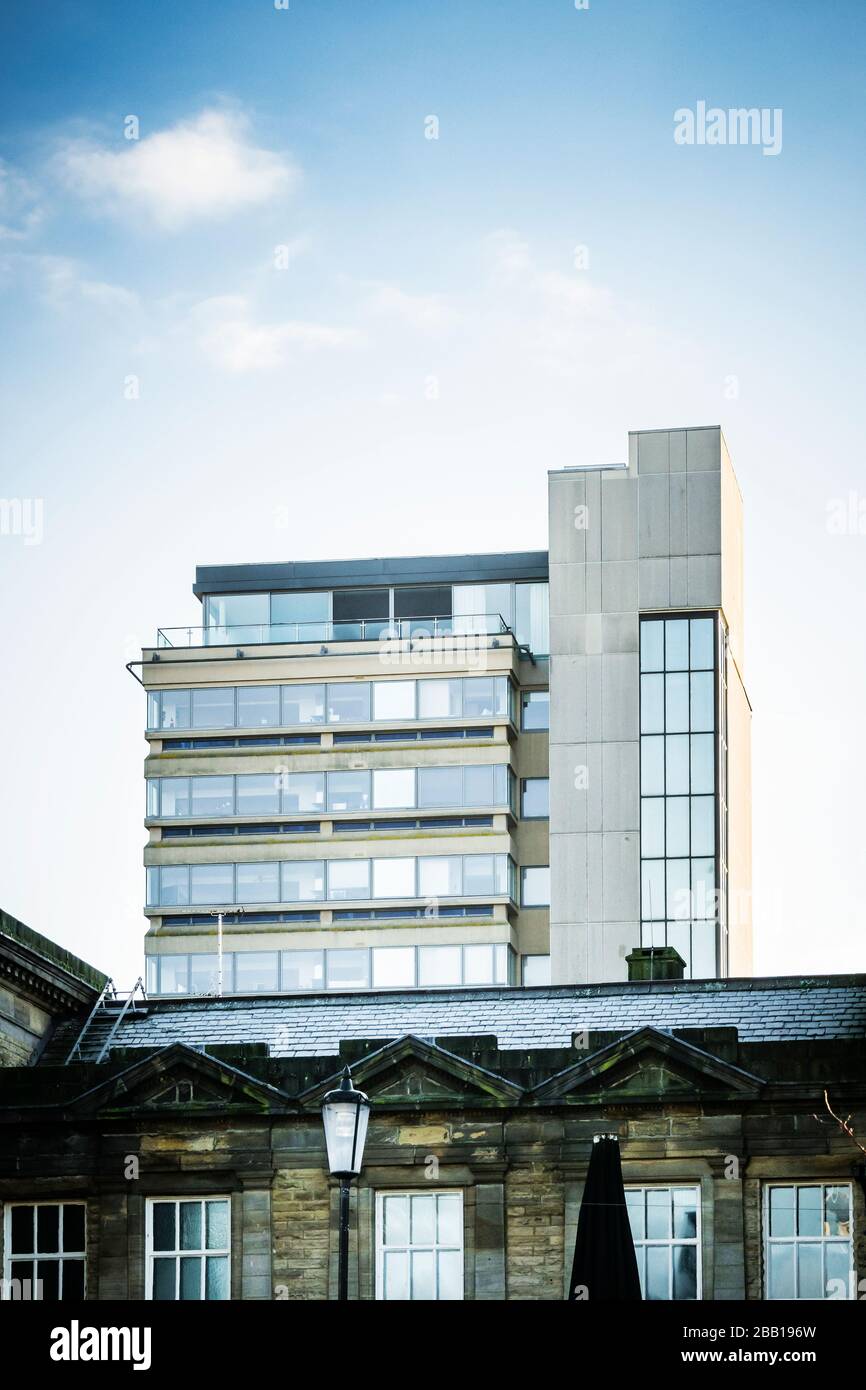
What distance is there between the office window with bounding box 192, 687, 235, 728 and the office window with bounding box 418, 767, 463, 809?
8.89 m

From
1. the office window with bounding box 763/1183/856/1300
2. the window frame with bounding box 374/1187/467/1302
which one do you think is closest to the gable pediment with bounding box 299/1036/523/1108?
the window frame with bounding box 374/1187/467/1302

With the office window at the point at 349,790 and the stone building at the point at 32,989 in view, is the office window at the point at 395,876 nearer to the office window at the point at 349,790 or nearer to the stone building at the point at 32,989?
the office window at the point at 349,790

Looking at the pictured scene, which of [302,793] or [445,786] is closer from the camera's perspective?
[445,786]

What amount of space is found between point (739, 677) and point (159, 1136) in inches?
2644

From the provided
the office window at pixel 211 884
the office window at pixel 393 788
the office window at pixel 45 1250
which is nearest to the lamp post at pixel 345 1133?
the office window at pixel 45 1250

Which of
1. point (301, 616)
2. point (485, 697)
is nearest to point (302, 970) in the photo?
point (485, 697)

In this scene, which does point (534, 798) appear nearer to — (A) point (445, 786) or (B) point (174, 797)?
(A) point (445, 786)

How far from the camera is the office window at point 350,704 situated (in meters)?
102

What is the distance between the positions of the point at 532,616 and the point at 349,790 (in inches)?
430

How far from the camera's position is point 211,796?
102625 millimetres

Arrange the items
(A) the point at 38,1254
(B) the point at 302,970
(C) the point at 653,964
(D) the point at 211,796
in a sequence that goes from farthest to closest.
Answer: (D) the point at 211,796 < (B) the point at 302,970 < (C) the point at 653,964 < (A) the point at 38,1254

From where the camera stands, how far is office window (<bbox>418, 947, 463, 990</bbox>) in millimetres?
99500

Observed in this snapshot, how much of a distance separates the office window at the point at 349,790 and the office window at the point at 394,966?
20.4ft
